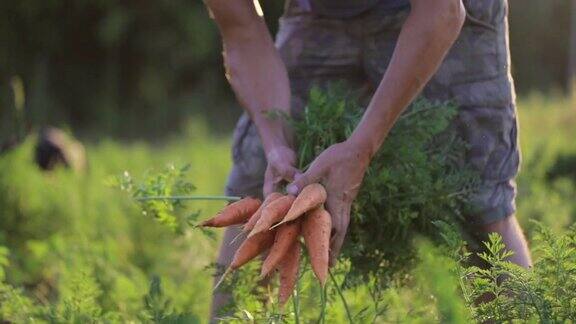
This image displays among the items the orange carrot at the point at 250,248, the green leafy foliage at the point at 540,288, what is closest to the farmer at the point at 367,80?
the orange carrot at the point at 250,248

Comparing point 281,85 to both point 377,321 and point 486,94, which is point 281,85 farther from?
point 377,321

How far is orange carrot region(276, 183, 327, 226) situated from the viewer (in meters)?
2.95

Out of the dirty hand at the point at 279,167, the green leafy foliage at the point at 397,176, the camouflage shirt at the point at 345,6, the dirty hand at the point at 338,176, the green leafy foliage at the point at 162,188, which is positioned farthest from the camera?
the camouflage shirt at the point at 345,6

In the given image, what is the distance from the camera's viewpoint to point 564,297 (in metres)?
2.84

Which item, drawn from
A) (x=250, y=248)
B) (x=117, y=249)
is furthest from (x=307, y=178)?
(x=117, y=249)

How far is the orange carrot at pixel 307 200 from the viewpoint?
2.95 m

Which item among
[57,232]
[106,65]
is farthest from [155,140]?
[57,232]

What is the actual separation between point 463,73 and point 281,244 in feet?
2.87

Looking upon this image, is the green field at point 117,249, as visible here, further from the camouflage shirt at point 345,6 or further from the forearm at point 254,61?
the camouflage shirt at point 345,6

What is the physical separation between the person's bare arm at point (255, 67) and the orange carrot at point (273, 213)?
0.26 metres

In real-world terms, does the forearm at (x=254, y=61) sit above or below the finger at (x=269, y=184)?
above

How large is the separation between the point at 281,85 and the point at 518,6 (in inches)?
567

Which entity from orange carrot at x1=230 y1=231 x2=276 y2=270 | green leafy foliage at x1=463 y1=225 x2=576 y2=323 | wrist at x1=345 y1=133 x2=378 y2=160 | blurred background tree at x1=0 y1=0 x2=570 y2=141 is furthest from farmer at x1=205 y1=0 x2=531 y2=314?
blurred background tree at x1=0 y1=0 x2=570 y2=141

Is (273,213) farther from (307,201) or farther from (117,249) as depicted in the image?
(117,249)
